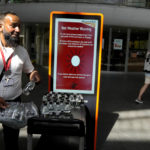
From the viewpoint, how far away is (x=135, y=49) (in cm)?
1546

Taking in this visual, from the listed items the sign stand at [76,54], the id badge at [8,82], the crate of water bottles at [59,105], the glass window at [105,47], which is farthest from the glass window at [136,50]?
the id badge at [8,82]

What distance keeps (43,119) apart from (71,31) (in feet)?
5.23

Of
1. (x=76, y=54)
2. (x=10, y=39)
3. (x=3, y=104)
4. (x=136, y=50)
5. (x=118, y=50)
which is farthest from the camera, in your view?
(x=136, y=50)

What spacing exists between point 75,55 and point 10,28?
120 centimetres

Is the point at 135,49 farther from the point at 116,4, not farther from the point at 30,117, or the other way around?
the point at 30,117

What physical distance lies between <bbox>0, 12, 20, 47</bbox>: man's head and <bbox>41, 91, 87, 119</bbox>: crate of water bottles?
2.33ft

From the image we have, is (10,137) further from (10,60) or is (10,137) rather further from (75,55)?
(75,55)

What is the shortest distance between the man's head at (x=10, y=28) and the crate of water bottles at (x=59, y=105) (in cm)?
71

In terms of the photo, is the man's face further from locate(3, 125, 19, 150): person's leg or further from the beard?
locate(3, 125, 19, 150): person's leg

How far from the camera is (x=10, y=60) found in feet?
8.45

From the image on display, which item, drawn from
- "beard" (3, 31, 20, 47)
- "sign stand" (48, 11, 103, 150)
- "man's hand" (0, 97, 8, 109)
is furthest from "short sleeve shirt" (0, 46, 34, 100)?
"sign stand" (48, 11, 103, 150)

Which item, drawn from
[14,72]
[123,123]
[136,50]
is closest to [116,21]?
[136,50]

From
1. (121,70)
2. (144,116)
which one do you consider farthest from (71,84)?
(121,70)

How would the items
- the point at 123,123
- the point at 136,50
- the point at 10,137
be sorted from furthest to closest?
the point at 136,50 < the point at 123,123 < the point at 10,137
